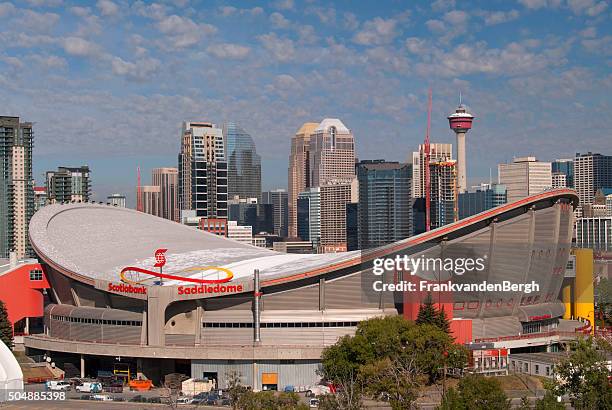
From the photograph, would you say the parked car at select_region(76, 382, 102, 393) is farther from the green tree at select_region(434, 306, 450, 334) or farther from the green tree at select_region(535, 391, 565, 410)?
the green tree at select_region(535, 391, 565, 410)

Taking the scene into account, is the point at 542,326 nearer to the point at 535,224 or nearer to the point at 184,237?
the point at 535,224

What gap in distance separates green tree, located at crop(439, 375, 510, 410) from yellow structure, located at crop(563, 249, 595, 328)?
50.4m

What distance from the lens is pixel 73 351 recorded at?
87188 millimetres

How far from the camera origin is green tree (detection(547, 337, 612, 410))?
183ft

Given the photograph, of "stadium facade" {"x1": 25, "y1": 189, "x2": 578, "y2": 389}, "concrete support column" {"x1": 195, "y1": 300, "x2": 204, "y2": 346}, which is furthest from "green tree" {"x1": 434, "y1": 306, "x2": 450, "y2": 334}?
"concrete support column" {"x1": 195, "y1": 300, "x2": 204, "y2": 346}

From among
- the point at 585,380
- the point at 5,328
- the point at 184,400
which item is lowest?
the point at 184,400

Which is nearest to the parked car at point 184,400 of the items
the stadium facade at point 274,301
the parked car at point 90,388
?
the stadium facade at point 274,301

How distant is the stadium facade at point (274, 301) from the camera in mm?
82062

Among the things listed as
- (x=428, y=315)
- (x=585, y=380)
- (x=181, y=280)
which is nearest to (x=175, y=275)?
(x=181, y=280)

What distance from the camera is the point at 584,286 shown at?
105812 millimetres

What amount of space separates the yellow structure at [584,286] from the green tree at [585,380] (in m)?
46.6

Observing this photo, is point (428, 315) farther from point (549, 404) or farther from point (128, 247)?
point (128, 247)

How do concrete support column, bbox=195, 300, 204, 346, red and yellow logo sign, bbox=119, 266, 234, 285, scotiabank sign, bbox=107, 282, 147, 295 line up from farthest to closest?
red and yellow logo sign, bbox=119, 266, 234, 285 < scotiabank sign, bbox=107, 282, 147, 295 < concrete support column, bbox=195, 300, 204, 346

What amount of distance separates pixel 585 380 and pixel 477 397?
251 inches
